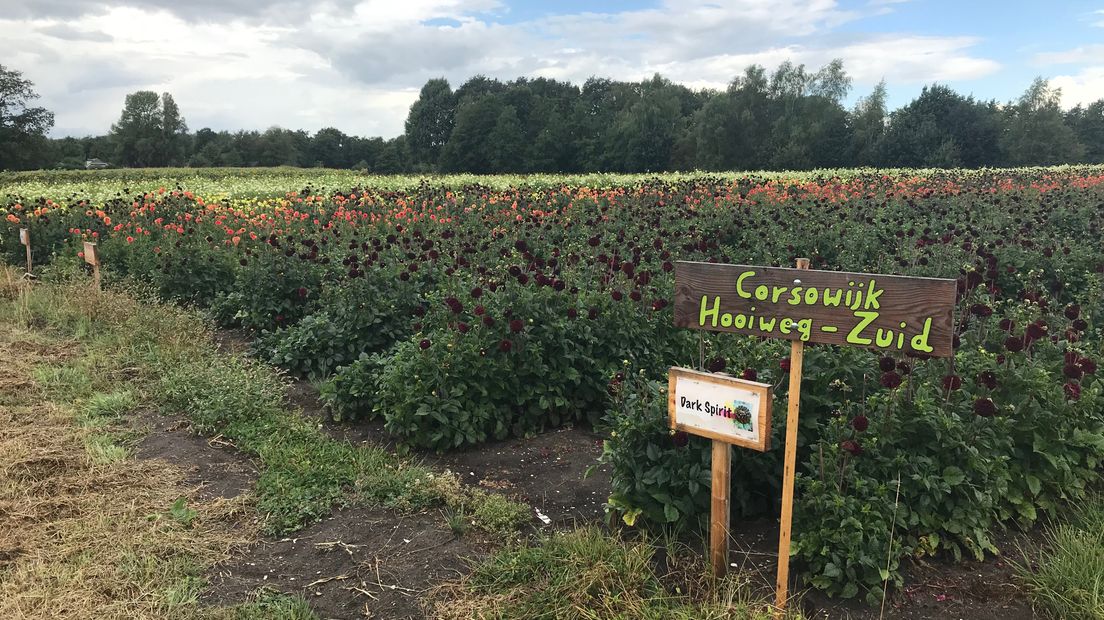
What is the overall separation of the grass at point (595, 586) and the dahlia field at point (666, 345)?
0.77ft

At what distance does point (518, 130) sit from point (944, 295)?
65977mm

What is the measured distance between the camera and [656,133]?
63875 millimetres

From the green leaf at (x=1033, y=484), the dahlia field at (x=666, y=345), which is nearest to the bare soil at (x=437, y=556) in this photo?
the dahlia field at (x=666, y=345)

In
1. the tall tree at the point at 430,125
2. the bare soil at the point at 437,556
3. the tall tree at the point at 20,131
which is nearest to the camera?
A: the bare soil at the point at 437,556

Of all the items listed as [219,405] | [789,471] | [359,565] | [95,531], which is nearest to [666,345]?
[789,471]

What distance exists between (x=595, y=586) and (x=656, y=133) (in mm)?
64017

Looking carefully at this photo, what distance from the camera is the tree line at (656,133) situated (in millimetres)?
55812

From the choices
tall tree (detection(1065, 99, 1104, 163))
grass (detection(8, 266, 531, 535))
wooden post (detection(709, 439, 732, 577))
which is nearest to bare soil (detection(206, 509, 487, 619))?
grass (detection(8, 266, 531, 535))

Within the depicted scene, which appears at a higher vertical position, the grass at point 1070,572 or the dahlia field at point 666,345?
the dahlia field at point 666,345

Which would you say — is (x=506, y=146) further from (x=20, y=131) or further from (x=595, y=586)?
(x=595, y=586)

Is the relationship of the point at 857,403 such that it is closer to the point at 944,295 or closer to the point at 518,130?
the point at 944,295

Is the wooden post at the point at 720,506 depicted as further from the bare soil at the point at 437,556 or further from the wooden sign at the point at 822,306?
the wooden sign at the point at 822,306

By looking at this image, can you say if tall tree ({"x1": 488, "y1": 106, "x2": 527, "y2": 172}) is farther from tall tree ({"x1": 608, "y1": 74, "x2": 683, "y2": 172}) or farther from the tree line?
tall tree ({"x1": 608, "y1": 74, "x2": 683, "y2": 172})

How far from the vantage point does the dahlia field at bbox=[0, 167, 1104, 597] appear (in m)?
2.97
